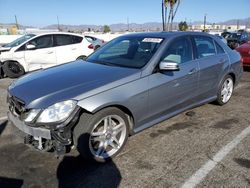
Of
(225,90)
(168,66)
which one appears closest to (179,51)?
(168,66)

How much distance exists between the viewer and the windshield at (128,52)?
4195 mm

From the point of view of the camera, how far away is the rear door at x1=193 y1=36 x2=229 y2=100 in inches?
193

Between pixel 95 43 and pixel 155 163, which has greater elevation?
pixel 95 43

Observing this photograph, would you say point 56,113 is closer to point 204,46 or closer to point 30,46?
point 204,46

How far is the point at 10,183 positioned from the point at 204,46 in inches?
152

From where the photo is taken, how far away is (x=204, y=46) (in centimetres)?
512

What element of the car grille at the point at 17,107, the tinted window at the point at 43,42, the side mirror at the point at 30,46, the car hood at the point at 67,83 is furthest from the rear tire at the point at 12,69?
the car grille at the point at 17,107

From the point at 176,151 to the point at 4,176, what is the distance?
2.19 metres

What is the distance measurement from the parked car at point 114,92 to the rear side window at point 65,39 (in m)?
5.22

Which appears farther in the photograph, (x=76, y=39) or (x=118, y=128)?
(x=76, y=39)

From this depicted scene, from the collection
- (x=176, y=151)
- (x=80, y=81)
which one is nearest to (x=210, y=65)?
(x=176, y=151)

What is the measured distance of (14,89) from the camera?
3.73 m

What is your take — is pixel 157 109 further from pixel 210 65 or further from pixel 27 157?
pixel 27 157

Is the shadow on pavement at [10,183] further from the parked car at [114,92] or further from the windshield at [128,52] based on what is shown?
the windshield at [128,52]
